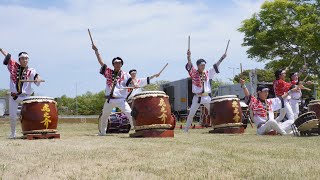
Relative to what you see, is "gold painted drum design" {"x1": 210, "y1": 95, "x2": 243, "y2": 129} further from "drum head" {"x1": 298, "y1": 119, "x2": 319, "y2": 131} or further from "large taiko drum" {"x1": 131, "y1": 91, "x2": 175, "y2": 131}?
"large taiko drum" {"x1": 131, "y1": 91, "x2": 175, "y2": 131}

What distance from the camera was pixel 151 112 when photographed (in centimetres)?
880

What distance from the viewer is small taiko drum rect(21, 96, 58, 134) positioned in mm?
8727

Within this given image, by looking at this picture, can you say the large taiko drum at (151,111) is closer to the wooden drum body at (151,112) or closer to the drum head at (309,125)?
the wooden drum body at (151,112)

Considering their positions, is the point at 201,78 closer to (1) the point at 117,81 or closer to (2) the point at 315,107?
(1) the point at 117,81

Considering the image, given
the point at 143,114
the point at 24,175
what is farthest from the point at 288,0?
the point at 24,175

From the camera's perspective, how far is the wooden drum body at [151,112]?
8.80 m

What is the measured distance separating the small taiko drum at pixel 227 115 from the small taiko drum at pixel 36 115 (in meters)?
3.89

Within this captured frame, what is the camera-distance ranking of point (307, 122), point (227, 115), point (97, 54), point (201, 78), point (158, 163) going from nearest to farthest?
point (158, 163) < point (307, 122) < point (97, 54) < point (227, 115) < point (201, 78)

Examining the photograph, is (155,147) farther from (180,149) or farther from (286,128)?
(286,128)

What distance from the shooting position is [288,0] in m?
30.1

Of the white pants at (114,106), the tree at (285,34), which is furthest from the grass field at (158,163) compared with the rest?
the tree at (285,34)

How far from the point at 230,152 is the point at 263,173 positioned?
1470 mm

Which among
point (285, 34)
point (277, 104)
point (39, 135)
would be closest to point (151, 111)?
point (39, 135)

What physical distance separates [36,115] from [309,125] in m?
4.99
